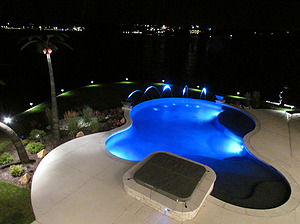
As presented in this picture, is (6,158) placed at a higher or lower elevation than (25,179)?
higher

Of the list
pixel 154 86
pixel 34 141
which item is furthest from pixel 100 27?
pixel 34 141

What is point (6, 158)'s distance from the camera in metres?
7.03

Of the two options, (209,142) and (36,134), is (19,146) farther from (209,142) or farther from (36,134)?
(209,142)

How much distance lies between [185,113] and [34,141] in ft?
29.1

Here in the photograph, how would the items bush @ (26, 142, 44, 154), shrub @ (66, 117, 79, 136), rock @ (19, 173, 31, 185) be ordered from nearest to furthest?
rock @ (19, 173, 31, 185) → bush @ (26, 142, 44, 154) → shrub @ (66, 117, 79, 136)

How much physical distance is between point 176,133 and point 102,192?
610 cm

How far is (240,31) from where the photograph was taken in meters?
131

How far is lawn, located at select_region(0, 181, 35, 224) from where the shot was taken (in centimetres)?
504

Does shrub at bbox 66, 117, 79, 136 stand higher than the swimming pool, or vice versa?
shrub at bbox 66, 117, 79, 136

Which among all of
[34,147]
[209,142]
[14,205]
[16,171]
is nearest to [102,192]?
[14,205]

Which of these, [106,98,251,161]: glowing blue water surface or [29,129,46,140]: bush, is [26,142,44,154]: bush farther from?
[106,98,251,161]: glowing blue water surface

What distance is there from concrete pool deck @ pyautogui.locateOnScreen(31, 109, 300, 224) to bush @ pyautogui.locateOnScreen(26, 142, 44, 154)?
0.57 m

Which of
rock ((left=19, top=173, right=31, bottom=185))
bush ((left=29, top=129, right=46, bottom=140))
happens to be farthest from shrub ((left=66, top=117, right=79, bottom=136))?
rock ((left=19, top=173, right=31, bottom=185))

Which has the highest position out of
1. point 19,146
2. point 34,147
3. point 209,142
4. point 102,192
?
point 19,146
